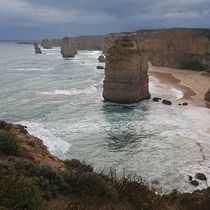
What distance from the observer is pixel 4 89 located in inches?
2242

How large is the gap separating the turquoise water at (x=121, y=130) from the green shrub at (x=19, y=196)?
13.0 m

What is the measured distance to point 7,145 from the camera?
16.8 metres

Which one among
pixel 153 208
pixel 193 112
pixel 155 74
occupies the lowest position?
pixel 155 74

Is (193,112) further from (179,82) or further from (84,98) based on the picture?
(179,82)

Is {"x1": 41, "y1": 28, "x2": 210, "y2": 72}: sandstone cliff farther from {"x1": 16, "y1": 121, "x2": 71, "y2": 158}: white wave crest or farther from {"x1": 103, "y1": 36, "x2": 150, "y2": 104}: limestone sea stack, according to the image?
{"x1": 16, "y1": 121, "x2": 71, "y2": 158}: white wave crest

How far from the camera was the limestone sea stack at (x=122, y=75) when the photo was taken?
44562 mm

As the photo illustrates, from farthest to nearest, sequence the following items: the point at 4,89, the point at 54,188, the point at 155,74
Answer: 1. the point at 155,74
2. the point at 4,89
3. the point at 54,188

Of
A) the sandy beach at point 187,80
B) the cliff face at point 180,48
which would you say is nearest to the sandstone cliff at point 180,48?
the cliff face at point 180,48

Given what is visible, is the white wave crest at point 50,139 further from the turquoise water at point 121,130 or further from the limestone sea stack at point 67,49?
the limestone sea stack at point 67,49

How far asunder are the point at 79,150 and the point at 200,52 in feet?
198

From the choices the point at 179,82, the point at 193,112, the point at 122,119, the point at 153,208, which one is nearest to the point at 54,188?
the point at 153,208

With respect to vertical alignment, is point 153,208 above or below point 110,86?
above

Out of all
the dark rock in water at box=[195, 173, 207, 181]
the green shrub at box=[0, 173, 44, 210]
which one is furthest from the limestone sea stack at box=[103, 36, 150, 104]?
the green shrub at box=[0, 173, 44, 210]

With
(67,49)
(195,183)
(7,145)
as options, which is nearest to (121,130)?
(195,183)
